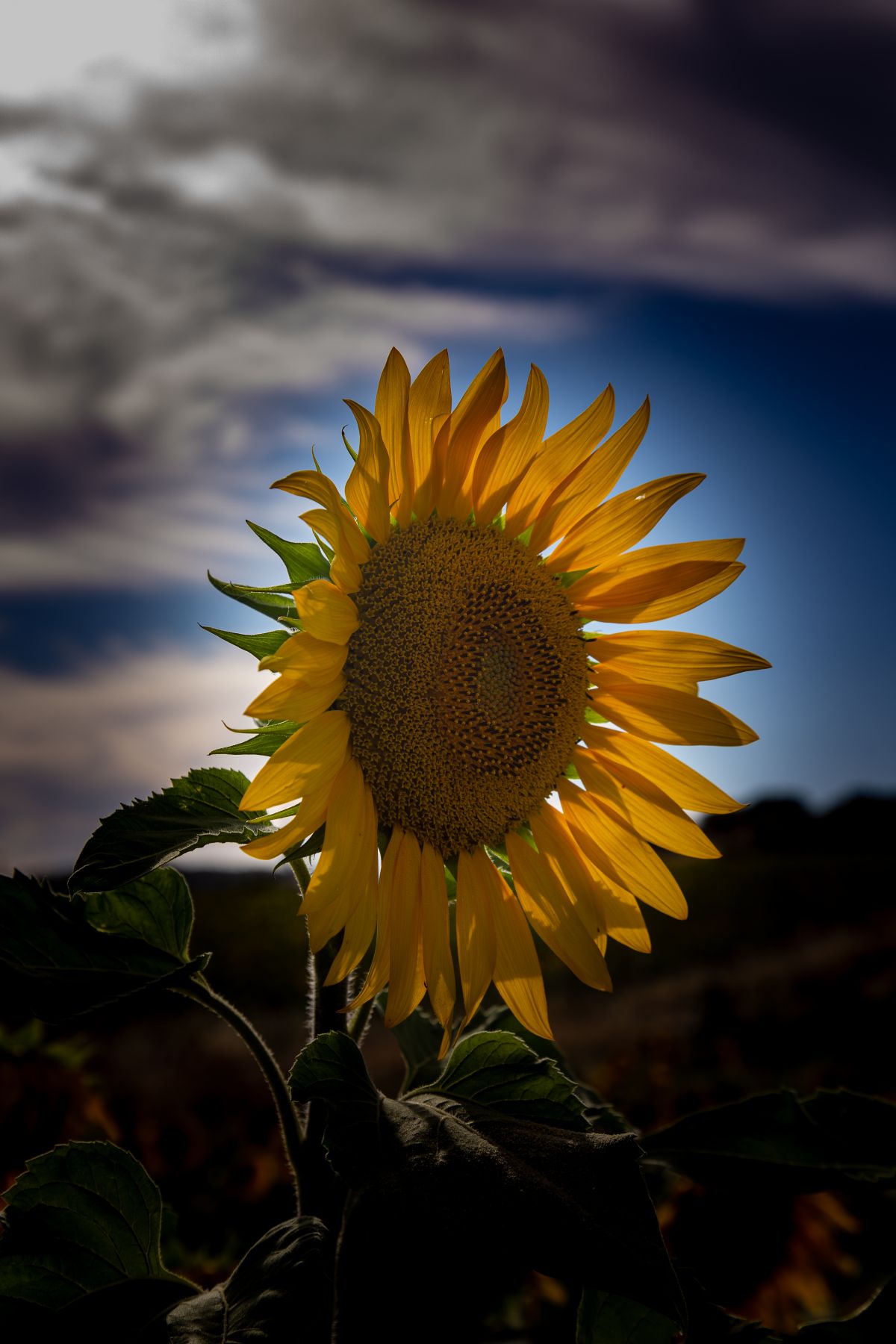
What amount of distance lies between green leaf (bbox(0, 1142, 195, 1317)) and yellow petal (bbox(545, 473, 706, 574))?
4.53 feet

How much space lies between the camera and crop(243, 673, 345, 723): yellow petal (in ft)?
5.48

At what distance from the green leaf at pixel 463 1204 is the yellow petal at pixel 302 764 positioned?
0.38 meters

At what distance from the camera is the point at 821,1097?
2.35 metres

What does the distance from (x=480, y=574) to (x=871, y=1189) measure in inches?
57.2

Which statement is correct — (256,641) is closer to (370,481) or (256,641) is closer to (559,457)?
(370,481)

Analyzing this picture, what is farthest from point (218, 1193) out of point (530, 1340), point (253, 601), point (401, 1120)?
point (253, 601)

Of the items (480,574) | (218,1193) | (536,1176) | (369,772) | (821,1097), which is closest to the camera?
(536,1176)

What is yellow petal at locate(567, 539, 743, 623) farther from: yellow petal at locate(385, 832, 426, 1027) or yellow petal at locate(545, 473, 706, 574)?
yellow petal at locate(385, 832, 426, 1027)

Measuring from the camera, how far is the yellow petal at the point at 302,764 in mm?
1704

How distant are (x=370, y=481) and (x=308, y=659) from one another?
1.05 ft

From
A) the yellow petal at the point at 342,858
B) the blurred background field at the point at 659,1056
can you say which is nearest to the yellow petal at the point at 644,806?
the yellow petal at the point at 342,858

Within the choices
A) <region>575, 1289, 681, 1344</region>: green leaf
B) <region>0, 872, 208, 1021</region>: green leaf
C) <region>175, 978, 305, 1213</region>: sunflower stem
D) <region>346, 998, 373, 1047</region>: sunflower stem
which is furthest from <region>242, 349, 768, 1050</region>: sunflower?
<region>575, 1289, 681, 1344</region>: green leaf

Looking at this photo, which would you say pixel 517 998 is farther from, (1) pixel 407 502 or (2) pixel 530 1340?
(2) pixel 530 1340

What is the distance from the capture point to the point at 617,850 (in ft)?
7.23
